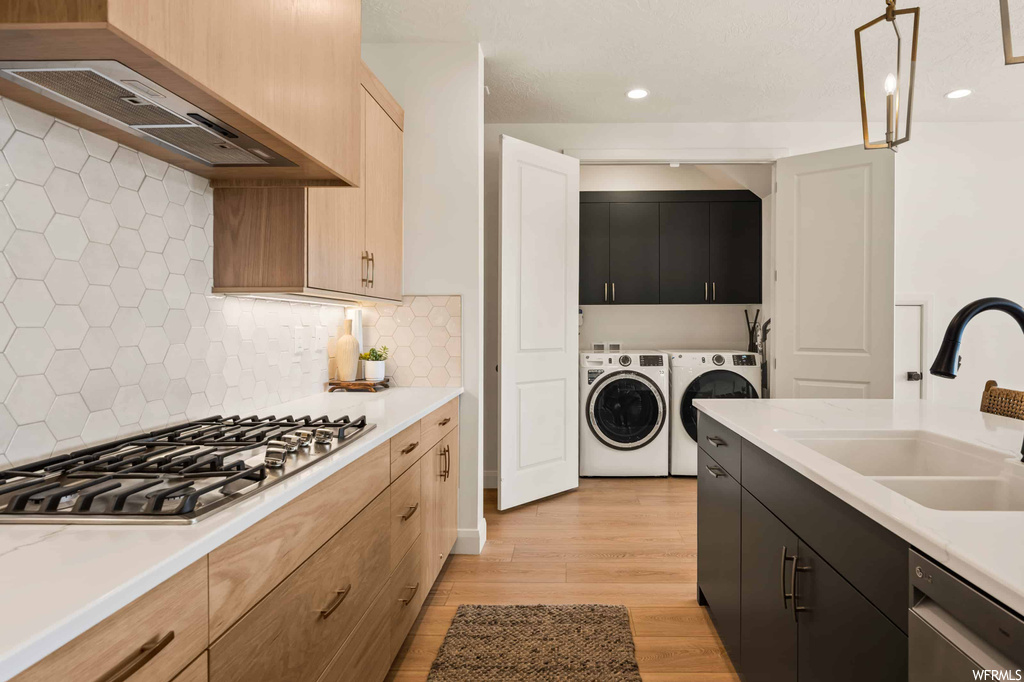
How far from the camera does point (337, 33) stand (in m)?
1.56

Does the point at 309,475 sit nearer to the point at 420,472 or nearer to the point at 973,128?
the point at 420,472

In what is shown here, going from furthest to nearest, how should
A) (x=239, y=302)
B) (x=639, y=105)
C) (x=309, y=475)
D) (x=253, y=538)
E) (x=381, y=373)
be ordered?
(x=639, y=105) < (x=381, y=373) < (x=239, y=302) < (x=309, y=475) < (x=253, y=538)

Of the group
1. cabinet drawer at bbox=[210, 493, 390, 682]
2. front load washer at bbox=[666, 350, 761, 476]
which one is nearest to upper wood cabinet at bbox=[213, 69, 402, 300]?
cabinet drawer at bbox=[210, 493, 390, 682]

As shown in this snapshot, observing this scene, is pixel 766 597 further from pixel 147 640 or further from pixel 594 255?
pixel 594 255

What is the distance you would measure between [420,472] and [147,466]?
1087 millimetres

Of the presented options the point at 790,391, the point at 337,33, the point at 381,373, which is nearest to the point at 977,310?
the point at 337,33

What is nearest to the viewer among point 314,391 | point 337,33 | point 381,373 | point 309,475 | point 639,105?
point 309,475

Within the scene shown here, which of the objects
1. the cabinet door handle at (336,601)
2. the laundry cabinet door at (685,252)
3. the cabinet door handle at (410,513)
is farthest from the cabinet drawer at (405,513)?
the laundry cabinet door at (685,252)

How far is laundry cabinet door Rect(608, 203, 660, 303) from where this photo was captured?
187 inches

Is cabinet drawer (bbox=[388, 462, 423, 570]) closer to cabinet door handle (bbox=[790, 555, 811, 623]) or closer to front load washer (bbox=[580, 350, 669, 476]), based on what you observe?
cabinet door handle (bbox=[790, 555, 811, 623])

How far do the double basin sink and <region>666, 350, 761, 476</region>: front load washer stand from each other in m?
2.82

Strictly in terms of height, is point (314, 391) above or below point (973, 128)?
below

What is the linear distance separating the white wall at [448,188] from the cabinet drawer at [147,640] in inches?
85.6

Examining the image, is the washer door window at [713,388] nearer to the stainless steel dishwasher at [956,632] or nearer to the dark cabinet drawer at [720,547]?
the dark cabinet drawer at [720,547]
